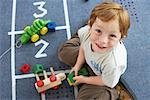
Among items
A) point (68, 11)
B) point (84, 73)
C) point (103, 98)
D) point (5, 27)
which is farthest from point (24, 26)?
point (103, 98)

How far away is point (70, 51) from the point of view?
4.34 feet

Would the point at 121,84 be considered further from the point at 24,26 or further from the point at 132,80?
the point at 24,26

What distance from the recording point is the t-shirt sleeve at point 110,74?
108cm

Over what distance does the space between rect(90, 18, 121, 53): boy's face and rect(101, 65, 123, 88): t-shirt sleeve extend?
0.09 m

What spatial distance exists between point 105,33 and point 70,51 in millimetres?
371

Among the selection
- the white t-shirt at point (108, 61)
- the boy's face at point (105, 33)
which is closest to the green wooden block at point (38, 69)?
the white t-shirt at point (108, 61)

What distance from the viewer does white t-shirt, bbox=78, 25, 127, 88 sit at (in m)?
1.07

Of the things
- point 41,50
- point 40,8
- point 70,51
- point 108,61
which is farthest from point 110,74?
point 40,8

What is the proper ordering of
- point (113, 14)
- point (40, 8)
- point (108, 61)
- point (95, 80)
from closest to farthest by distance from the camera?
1. point (113, 14)
2. point (108, 61)
3. point (95, 80)
4. point (40, 8)

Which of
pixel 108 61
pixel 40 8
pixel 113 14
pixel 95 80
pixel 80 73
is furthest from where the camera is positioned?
pixel 40 8

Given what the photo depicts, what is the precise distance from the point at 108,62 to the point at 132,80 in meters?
0.31

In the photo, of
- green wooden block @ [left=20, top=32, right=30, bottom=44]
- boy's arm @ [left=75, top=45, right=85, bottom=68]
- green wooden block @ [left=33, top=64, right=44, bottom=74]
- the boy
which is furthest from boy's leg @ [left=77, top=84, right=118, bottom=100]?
green wooden block @ [left=20, top=32, right=30, bottom=44]

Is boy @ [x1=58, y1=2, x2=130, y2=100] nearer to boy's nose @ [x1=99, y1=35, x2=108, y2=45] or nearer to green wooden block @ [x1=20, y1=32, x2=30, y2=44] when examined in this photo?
boy's nose @ [x1=99, y1=35, x2=108, y2=45]

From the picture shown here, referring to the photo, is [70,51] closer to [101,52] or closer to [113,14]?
[101,52]
